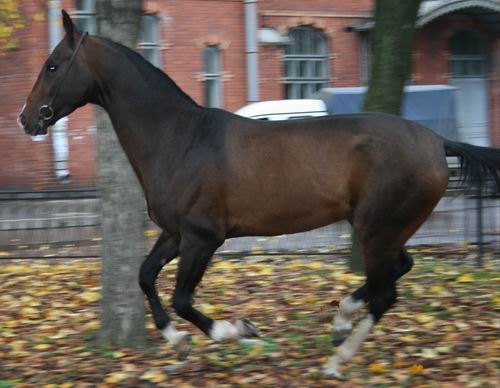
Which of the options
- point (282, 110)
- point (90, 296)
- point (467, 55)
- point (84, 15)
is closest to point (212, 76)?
point (84, 15)

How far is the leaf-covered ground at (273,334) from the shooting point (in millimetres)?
5836

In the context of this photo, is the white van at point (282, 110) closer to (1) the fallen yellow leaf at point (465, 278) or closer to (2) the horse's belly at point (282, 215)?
(1) the fallen yellow leaf at point (465, 278)

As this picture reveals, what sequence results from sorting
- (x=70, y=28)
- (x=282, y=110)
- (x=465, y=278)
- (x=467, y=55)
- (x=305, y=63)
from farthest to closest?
(x=467, y=55) → (x=305, y=63) → (x=282, y=110) → (x=465, y=278) → (x=70, y=28)

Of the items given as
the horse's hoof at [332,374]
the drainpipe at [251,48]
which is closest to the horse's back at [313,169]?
the horse's hoof at [332,374]

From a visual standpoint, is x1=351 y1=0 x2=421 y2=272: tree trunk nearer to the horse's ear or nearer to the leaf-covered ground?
the leaf-covered ground

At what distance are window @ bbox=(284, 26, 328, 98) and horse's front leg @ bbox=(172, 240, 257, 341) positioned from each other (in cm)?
1784

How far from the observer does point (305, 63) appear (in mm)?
23766

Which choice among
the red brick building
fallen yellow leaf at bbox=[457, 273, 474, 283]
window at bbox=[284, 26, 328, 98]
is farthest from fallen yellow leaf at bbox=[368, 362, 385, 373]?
window at bbox=[284, 26, 328, 98]

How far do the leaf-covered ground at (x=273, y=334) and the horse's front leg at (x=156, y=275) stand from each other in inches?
10.9

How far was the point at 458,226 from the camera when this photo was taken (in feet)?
33.1

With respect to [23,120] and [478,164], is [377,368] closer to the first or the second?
[478,164]

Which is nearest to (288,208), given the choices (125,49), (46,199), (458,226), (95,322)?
(125,49)

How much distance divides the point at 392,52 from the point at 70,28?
3.58m

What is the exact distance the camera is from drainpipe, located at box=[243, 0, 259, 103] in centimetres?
2217
